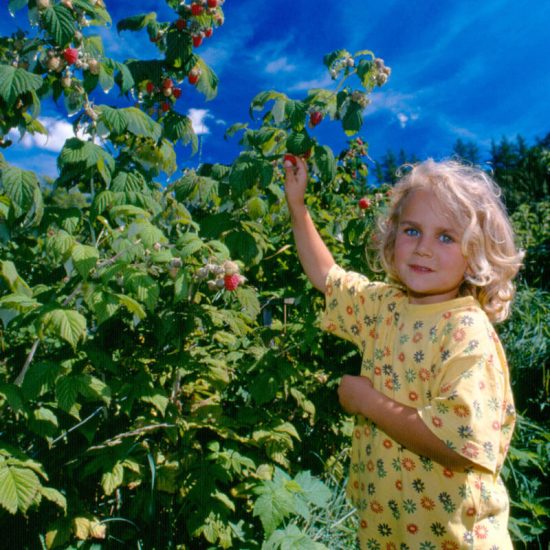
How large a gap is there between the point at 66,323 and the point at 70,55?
3.40ft

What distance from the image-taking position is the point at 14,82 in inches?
67.2

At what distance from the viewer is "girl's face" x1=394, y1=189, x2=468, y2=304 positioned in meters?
1.55

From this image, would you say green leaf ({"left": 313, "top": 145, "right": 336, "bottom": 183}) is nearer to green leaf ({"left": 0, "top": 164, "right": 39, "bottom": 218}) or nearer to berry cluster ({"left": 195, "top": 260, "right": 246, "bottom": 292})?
berry cluster ({"left": 195, "top": 260, "right": 246, "bottom": 292})

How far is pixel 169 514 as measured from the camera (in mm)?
2078

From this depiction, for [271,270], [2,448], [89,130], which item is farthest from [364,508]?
[89,130]

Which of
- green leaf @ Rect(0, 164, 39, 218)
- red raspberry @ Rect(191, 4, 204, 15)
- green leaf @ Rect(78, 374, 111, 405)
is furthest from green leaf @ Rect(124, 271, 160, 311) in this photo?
red raspberry @ Rect(191, 4, 204, 15)

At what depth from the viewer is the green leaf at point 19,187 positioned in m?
1.65

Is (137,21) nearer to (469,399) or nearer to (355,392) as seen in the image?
(355,392)

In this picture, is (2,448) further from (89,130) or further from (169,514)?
(89,130)

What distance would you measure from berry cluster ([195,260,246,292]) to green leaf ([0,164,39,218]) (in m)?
0.59

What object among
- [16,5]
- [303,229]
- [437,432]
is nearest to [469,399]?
[437,432]

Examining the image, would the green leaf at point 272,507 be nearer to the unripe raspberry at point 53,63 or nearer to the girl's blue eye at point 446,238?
the girl's blue eye at point 446,238

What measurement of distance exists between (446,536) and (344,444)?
1.65 m

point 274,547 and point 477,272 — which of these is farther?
point 274,547
